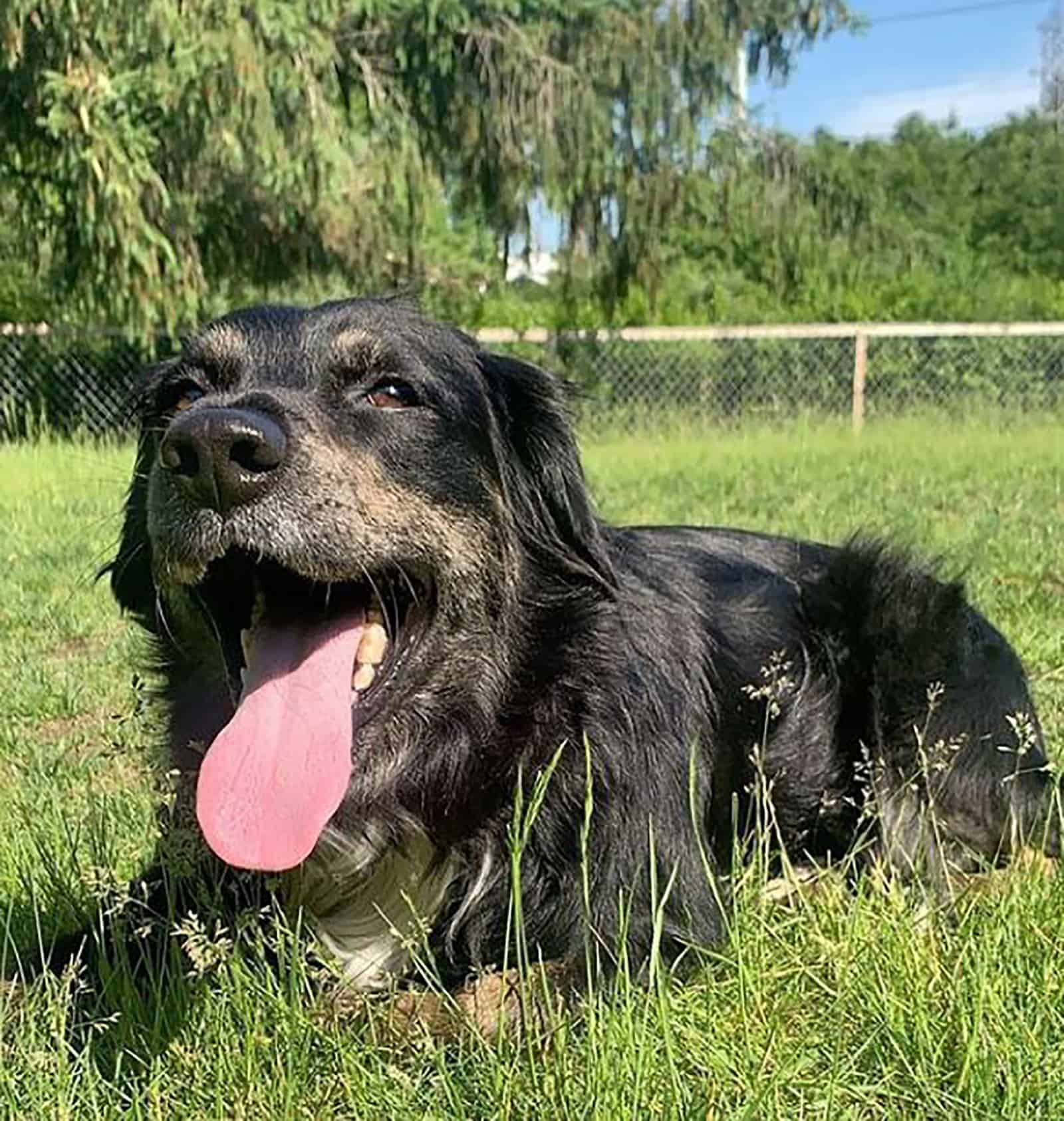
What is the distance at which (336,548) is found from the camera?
8.38 ft

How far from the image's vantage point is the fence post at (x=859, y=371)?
18.2m

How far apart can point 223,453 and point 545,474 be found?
2.97 feet

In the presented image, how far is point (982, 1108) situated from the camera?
215 centimetres

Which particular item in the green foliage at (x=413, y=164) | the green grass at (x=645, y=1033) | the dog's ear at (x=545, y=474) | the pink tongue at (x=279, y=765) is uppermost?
the green foliage at (x=413, y=164)

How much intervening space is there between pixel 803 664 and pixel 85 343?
15002mm

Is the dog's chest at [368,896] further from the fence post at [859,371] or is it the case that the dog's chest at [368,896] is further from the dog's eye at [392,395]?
the fence post at [859,371]

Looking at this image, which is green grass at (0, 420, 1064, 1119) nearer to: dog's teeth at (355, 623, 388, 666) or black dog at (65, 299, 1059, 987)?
black dog at (65, 299, 1059, 987)

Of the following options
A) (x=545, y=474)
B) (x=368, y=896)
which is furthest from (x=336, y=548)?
(x=368, y=896)

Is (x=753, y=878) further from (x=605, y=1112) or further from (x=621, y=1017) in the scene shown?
(x=605, y=1112)

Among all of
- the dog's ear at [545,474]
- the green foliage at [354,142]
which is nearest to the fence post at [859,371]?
the green foliage at [354,142]

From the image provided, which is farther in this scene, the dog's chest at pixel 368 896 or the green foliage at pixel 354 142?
the green foliage at pixel 354 142

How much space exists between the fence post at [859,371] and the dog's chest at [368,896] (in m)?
16.0

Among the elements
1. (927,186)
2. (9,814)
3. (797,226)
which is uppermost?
(927,186)

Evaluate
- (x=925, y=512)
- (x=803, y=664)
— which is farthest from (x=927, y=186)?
(x=803, y=664)
